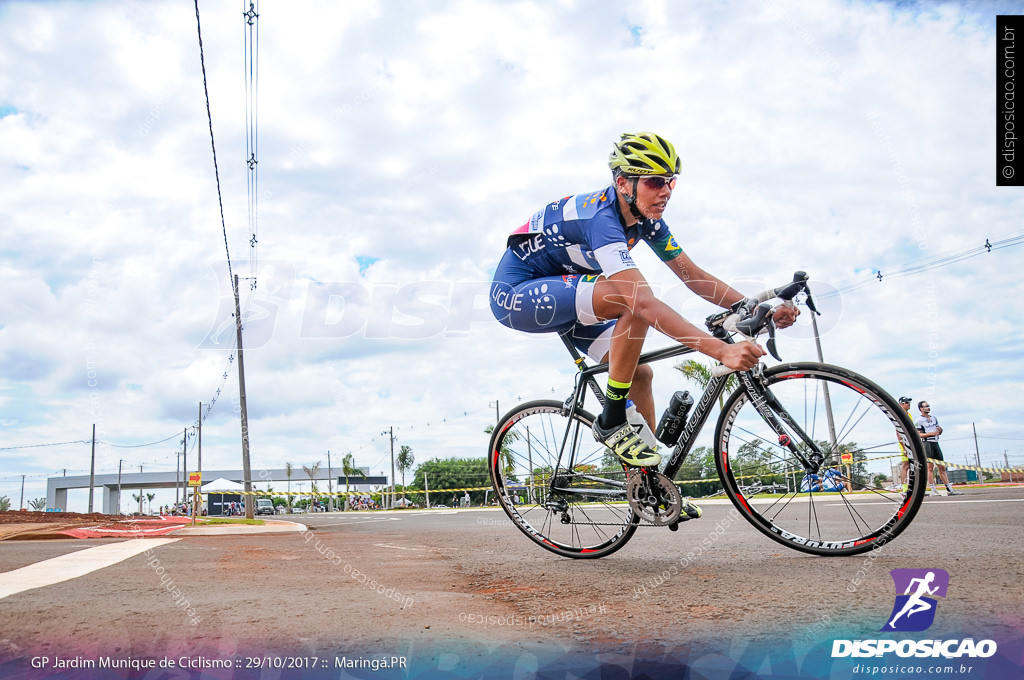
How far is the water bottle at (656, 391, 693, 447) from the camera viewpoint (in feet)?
11.3

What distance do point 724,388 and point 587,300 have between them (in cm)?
84

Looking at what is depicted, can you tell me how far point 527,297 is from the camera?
12.1 ft

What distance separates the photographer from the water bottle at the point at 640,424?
3.46 meters

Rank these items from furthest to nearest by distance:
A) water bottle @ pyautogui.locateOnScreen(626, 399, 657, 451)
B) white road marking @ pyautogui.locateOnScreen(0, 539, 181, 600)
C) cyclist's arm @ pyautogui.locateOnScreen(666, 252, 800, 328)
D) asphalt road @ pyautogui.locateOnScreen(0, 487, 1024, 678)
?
cyclist's arm @ pyautogui.locateOnScreen(666, 252, 800, 328), water bottle @ pyautogui.locateOnScreen(626, 399, 657, 451), white road marking @ pyautogui.locateOnScreen(0, 539, 181, 600), asphalt road @ pyautogui.locateOnScreen(0, 487, 1024, 678)

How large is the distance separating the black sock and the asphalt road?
2.39 feet

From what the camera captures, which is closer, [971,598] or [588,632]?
[588,632]

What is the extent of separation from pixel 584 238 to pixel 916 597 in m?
2.22

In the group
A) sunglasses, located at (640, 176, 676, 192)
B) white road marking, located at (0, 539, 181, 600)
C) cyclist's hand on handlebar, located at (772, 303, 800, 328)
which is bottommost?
white road marking, located at (0, 539, 181, 600)

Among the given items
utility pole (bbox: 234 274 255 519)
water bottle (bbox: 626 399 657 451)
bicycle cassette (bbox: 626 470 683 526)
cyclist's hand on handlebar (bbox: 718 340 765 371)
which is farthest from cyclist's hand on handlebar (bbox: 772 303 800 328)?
utility pole (bbox: 234 274 255 519)

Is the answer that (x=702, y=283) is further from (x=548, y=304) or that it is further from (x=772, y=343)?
(x=548, y=304)

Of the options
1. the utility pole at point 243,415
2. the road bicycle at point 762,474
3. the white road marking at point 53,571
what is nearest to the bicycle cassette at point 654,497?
the road bicycle at point 762,474

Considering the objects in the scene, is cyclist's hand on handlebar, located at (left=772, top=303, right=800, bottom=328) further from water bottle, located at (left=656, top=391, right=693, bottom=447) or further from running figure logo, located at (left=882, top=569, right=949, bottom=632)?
running figure logo, located at (left=882, top=569, right=949, bottom=632)

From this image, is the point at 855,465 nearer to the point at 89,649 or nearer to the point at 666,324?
the point at 666,324

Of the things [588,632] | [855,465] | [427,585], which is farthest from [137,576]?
[855,465]
